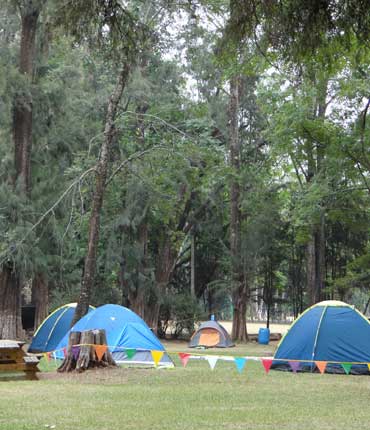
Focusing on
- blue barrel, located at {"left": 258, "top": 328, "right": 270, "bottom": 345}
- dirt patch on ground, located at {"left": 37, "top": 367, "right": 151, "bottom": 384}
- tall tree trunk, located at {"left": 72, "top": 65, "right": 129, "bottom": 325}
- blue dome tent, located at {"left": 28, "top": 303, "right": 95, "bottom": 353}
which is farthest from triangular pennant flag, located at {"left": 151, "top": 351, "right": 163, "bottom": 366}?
blue barrel, located at {"left": 258, "top": 328, "right": 270, "bottom": 345}

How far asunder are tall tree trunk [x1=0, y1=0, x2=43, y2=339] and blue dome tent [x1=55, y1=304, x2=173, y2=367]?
5570 millimetres

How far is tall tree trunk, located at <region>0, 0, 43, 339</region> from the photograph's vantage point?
19641 mm

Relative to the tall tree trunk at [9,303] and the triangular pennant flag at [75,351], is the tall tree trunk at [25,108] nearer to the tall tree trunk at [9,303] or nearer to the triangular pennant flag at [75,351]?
the tall tree trunk at [9,303]

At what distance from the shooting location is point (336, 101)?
20.4 meters

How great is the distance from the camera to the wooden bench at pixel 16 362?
1093cm

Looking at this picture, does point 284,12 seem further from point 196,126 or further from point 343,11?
point 196,126

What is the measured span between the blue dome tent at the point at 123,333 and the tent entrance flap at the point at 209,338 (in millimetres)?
7866

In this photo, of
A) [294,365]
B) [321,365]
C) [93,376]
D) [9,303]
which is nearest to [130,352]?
[93,376]

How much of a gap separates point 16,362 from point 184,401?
3.72 m

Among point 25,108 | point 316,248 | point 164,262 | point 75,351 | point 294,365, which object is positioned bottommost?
point 294,365

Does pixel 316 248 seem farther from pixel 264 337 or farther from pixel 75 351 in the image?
pixel 75 351

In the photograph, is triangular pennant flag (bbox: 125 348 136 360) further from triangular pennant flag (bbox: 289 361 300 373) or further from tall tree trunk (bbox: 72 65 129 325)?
triangular pennant flag (bbox: 289 361 300 373)

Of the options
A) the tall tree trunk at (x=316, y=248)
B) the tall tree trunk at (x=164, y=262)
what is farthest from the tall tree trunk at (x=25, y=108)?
the tall tree trunk at (x=164, y=262)

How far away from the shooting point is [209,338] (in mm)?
22188
